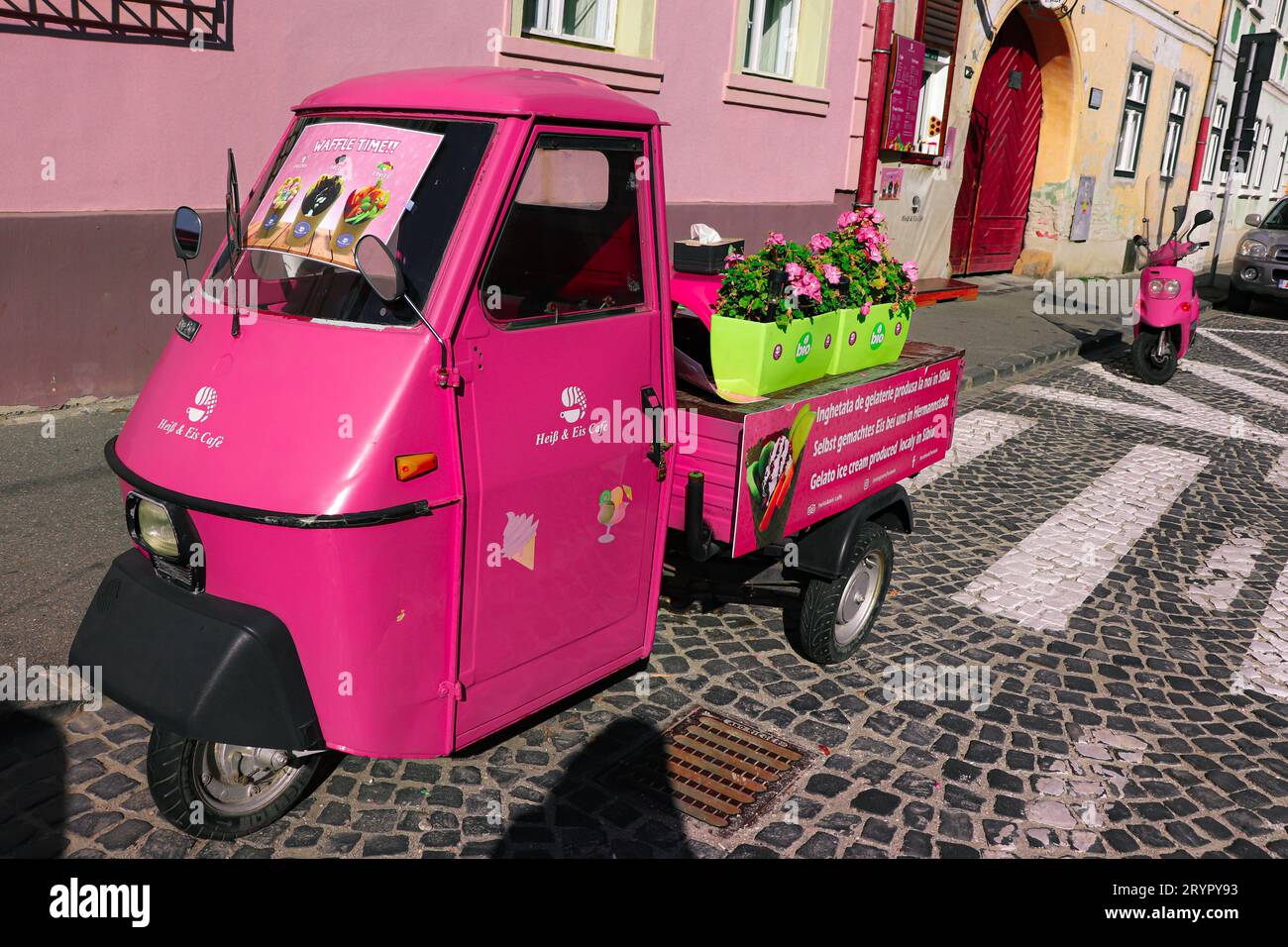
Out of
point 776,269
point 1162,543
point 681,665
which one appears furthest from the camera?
point 1162,543

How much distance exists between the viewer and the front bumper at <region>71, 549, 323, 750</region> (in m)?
2.85

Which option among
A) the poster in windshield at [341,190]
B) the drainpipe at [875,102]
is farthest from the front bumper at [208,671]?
the drainpipe at [875,102]

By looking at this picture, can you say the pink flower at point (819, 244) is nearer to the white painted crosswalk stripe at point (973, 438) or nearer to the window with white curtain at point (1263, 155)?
the white painted crosswalk stripe at point (973, 438)

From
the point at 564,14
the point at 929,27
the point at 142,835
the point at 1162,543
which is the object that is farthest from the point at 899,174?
the point at 142,835

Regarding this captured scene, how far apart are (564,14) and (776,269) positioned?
21.7 ft

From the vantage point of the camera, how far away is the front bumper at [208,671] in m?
2.85

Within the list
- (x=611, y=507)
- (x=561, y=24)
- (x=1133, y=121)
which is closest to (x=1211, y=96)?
(x=1133, y=121)

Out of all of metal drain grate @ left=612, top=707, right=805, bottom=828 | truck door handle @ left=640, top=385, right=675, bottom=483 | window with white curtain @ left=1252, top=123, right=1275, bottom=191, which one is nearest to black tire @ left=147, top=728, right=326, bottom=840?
metal drain grate @ left=612, top=707, right=805, bottom=828

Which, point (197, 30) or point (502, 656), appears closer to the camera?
point (502, 656)

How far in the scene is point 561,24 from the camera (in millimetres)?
9758

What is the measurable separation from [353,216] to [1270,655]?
4702 millimetres

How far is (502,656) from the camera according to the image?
11.1ft

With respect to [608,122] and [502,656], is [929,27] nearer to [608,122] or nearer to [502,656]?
[608,122]

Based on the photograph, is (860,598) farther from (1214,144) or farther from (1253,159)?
(1253,159)
